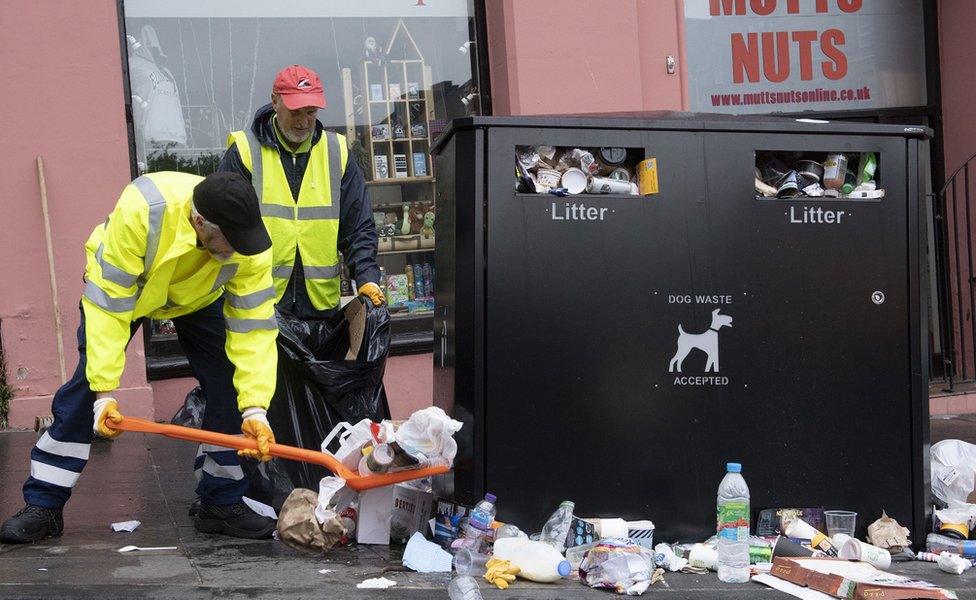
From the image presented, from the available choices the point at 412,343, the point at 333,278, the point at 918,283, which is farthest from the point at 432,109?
the point at 918,283

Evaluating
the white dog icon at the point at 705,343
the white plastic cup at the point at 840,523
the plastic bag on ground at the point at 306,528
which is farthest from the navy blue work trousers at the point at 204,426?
the white plastic cup at the point at 840,523

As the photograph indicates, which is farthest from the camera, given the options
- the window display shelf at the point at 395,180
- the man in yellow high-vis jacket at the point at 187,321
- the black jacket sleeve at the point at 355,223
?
the window display shelf at the point at 395,180

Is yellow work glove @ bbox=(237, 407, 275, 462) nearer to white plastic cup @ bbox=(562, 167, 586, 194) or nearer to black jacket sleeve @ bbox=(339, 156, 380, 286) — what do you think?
black jacket sleeve @ bbox=(339, 156, 380, 286)

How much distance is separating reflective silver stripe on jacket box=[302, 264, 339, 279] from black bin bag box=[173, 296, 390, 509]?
0.61 ft

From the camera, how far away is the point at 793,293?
13.0ft

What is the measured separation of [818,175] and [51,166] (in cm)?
416

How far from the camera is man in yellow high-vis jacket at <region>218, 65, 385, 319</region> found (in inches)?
177

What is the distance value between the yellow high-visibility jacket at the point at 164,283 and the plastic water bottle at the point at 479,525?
81 cm

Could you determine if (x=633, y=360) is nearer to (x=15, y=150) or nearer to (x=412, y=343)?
(x=412, y=343)

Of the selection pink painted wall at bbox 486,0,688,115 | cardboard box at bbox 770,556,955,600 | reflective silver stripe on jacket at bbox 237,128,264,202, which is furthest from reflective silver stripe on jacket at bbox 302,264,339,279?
pink painted wall at bbox 486,0,688,115

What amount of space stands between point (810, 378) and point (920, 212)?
0.74m

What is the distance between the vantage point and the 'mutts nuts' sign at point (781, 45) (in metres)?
8.17

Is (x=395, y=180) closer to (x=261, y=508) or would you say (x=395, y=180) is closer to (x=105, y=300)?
(x=261, y=508)

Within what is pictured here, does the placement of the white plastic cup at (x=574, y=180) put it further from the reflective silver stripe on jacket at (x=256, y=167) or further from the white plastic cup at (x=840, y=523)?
the white plastic cup at (x=840, y=523)
